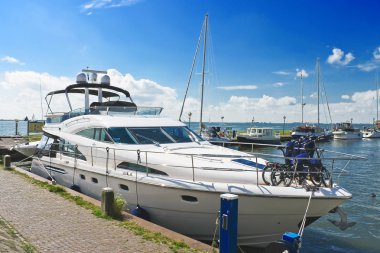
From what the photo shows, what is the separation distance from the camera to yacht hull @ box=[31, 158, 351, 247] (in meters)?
7.49

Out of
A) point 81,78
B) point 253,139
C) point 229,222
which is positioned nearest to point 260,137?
point 253,139

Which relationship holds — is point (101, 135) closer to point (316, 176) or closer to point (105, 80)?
point (105, 80)

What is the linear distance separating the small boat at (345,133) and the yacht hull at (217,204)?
61889 mm

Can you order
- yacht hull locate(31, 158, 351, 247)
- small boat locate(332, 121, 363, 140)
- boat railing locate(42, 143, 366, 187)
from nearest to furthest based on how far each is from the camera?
yacht hull locate(31, 158, 351, 247)
boat railing locate(42, 143, 366, 187)
small boat locate(332, 121, 363, 140)

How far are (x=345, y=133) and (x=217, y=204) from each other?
6365 centimetres

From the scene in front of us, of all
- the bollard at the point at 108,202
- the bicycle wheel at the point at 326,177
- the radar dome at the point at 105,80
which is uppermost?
the radar dome at the point at 105,80

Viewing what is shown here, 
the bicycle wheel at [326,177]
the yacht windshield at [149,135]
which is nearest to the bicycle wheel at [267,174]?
the bicycle wheel at [326,177]

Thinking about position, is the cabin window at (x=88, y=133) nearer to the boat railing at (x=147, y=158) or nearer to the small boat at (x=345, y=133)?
the boat railing at (x=147, y=158)

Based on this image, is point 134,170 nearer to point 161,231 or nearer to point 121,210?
point 121,210

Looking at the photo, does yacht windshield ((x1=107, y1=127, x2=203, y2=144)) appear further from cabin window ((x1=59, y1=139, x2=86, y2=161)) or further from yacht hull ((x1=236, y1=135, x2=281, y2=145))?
yacht hull ((x1=236, y1=135, x2=281, y2=145))

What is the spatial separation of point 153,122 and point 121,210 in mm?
4143

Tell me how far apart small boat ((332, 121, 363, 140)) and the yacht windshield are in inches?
2354

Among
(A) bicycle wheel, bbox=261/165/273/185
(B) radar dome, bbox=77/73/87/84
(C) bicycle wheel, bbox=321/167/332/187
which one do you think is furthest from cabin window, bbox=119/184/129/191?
(B) radar dome, bbox=77/73/87/84

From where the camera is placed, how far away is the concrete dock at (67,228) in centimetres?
617
